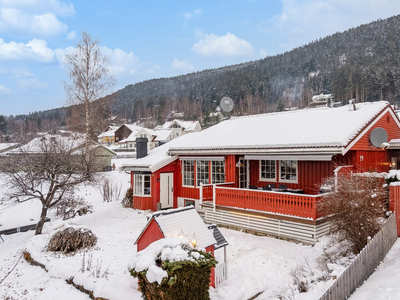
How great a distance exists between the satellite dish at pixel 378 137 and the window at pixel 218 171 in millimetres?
6419

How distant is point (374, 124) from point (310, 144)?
3823 mm

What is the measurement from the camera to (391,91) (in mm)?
57781

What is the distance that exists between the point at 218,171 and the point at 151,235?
7315 mm

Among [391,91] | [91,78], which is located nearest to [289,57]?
[391,91]

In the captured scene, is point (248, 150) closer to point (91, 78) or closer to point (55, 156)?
point (55, 156)

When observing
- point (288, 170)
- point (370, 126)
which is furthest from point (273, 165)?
point (370, 126)

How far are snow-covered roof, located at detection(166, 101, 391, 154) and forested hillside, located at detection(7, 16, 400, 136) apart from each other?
43845 millimetres

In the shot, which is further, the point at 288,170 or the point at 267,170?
the point at 267,170

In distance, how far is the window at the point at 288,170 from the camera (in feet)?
38.6

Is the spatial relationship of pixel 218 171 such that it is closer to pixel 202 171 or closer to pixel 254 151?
pixel 202 171

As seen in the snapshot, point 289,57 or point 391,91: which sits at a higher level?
point 289,57

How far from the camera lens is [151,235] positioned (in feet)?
21.2

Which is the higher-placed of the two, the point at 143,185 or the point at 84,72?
the point at 84,72

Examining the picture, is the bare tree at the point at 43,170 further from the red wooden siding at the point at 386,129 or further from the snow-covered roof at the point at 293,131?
the red wooden siding at the point at 386,129
